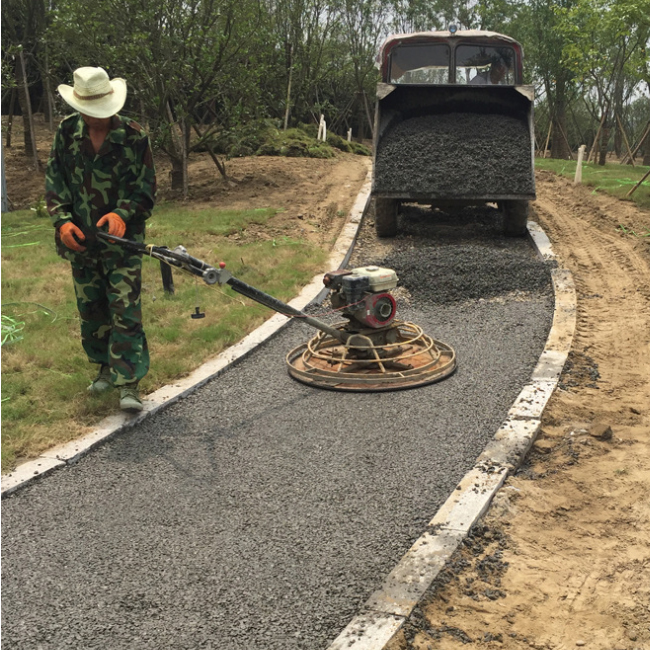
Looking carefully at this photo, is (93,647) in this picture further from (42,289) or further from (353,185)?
(353,185)

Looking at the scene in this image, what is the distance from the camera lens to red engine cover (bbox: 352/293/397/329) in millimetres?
5016

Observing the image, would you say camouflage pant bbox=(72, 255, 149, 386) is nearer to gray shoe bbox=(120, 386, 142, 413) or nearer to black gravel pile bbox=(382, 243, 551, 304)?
gray shoe bbox=(120, 386, 142, 413)

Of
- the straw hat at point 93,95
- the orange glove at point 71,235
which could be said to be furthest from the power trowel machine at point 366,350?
the straw hat at point 93,95

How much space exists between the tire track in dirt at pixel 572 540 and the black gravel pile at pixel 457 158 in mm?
3639

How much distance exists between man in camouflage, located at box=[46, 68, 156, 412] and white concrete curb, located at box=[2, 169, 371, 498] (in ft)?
0.51

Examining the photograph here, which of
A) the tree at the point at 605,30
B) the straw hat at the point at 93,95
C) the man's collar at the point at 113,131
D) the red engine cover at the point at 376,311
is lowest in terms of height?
the red engine cover at the point at 376,311

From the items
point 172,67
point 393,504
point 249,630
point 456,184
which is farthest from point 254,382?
point 172,67

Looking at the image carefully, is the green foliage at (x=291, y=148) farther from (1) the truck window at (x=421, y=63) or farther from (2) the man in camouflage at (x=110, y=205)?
(2) the man in camouflage at (x=110, y=205)

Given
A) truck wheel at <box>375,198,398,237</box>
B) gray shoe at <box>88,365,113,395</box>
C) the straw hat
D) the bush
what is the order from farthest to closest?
the bush < truck wheel at <box>375,198,398,237</box> < gray shoe at <box>88,365,113,395</box> < the straw hat

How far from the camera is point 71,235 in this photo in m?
4.23

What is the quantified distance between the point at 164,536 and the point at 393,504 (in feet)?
3.47

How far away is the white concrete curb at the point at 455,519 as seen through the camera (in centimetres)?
251

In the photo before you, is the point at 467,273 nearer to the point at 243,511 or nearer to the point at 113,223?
the point at 113,223

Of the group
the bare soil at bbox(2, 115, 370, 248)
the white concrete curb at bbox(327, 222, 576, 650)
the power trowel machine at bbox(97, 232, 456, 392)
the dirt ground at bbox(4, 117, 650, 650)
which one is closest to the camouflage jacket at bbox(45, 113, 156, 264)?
the power trowel machine at bbox(97, 232, 456, 392)
